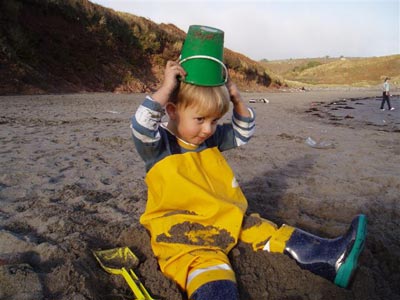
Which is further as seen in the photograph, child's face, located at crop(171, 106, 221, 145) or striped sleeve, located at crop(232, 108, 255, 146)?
striped sleeve, located at crop(232, 108, 255, 146)

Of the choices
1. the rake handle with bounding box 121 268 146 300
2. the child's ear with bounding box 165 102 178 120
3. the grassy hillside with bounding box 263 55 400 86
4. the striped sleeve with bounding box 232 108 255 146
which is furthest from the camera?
the grassy hillside with bounding box 263 55 400 86

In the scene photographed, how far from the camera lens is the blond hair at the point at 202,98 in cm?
194

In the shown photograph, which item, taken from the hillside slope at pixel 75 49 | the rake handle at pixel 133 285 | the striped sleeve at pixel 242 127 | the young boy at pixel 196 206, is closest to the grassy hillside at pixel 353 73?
the hillside slope at pixel 75 49

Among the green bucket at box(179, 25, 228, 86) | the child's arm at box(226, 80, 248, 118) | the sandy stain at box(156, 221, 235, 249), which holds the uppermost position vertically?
the green bucket at box(179, 25, 228, 86)

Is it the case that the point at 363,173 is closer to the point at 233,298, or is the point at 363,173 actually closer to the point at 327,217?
the point at 327,217

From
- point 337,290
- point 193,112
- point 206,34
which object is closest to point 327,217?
point 337,290

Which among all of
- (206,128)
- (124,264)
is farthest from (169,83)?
(124,264)

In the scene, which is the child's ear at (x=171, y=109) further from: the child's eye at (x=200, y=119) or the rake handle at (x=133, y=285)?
the rake handle at (x=133, y=285)

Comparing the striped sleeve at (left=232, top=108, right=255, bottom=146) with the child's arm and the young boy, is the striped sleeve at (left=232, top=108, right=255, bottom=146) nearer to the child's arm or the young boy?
the child's arm

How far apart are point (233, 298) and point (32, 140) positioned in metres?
4.11

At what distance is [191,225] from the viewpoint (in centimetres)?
198

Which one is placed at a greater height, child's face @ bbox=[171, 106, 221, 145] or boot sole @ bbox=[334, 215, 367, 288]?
child's face @ bbox=[171, 106, 221, 145]

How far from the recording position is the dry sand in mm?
1794

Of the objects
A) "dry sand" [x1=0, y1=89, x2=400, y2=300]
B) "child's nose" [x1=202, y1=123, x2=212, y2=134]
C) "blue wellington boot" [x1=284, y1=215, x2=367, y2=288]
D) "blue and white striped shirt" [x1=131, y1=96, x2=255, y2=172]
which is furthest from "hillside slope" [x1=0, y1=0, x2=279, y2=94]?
"blue wellington boot" [x1=284, y1=215, x2=367, y2=288]
